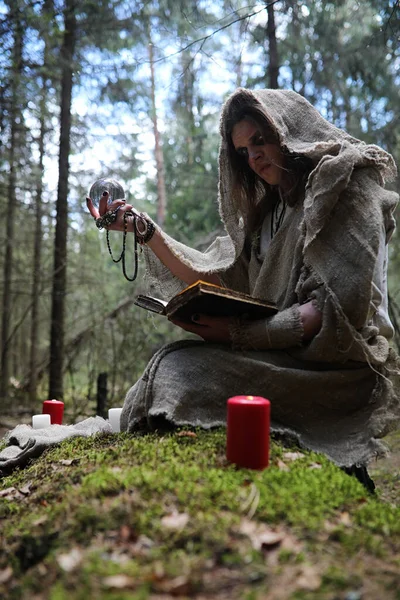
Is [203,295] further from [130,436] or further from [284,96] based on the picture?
[284,96]

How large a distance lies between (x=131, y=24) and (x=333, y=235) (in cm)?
559

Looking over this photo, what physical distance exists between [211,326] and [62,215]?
425 centimetres

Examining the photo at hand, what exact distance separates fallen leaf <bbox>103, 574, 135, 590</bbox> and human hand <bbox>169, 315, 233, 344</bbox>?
1.26m

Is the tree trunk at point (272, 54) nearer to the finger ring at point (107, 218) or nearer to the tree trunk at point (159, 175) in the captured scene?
the finger ring at point (107, 218)

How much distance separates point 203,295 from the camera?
1.97 metres

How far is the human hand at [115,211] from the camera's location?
2.66 metres

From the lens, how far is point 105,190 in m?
2.66

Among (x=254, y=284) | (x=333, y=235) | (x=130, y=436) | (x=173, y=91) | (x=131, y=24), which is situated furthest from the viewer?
(x=173, y=91)

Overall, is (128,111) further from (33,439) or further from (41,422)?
(33,439)

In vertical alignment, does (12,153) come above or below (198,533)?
above

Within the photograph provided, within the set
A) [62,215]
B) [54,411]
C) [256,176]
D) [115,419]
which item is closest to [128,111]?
[62,215]

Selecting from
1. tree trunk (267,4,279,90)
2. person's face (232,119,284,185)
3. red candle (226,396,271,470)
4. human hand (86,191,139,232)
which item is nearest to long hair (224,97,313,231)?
person's face (232,119,284,185)

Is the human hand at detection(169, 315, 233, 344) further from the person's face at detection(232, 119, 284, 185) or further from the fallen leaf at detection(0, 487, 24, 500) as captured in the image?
the fallen leaf at detection(0, 487, 24, 500)

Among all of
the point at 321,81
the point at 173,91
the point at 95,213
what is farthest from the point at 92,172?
the point at 95,213
